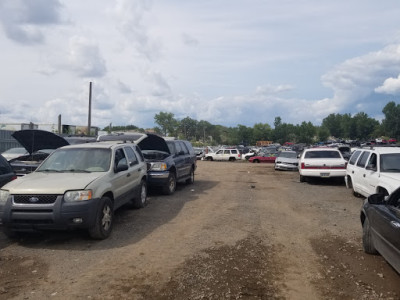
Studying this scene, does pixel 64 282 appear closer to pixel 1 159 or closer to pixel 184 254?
pixel 184 254

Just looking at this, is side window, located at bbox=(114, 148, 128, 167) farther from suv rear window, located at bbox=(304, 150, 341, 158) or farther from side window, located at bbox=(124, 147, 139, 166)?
suv rear window, located at bbox=(304, 150, 341, 158)

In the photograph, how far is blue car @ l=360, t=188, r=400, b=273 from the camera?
14.4 ft

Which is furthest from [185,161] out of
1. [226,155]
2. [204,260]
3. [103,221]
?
[226,155]

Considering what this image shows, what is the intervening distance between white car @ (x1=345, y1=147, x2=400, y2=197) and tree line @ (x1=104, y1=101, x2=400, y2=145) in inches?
3108

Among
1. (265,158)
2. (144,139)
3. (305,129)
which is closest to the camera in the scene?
(144,139)

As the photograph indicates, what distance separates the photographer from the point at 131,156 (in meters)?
9.05

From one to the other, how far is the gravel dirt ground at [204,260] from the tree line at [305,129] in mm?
82366

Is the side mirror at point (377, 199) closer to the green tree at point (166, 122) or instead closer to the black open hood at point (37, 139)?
the black open hood at point (37, 139)

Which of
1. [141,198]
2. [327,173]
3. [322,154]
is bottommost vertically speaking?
[141,198]

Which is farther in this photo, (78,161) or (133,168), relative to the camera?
(133,168)

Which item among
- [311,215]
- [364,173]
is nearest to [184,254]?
[311,215]

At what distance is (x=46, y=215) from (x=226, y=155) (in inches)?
1367

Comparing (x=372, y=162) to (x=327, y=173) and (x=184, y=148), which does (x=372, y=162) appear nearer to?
(x=327, y=173)

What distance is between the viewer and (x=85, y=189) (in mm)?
6270
